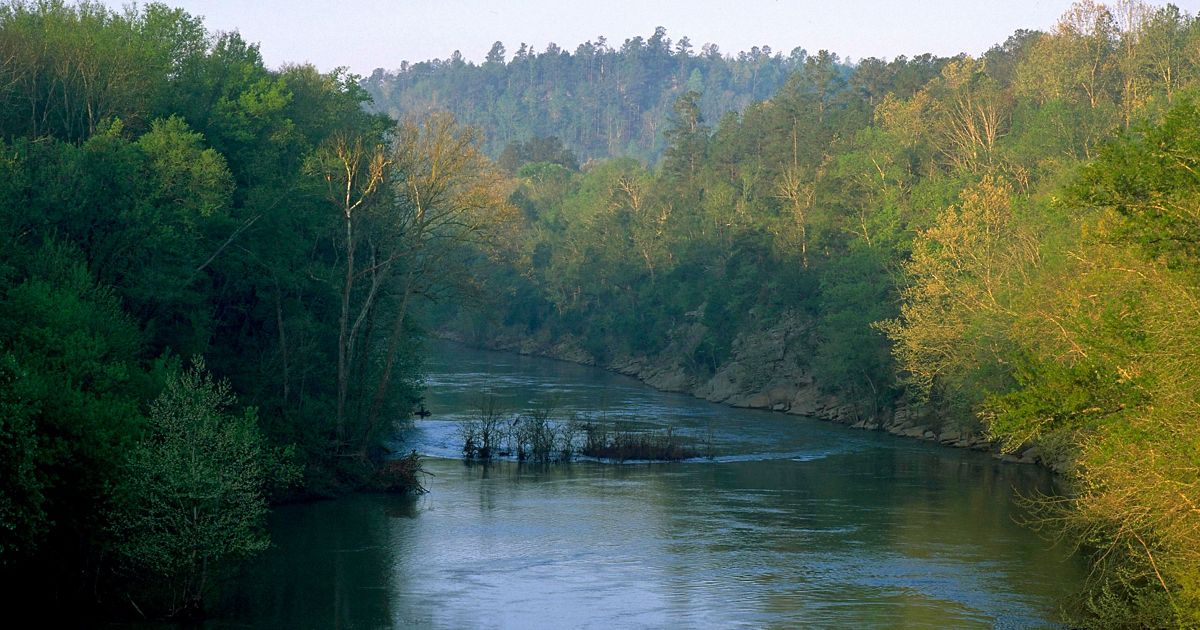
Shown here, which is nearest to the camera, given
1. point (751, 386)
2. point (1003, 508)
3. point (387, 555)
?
point (387, 555)

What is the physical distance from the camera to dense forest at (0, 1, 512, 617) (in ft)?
92.2

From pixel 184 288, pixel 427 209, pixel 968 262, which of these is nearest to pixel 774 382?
pixel 968 262

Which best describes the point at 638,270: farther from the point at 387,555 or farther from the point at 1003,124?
the point at 387,555

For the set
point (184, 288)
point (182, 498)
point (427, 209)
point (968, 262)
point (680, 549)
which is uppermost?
point (427, 209)

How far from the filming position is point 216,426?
30.1 metres

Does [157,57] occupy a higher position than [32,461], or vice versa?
[157,57]

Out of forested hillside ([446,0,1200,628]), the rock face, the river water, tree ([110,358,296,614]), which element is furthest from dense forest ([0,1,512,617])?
the rock face

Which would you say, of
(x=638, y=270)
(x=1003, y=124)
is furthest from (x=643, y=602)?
(x=638, y=270)

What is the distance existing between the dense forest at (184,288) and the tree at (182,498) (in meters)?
0.07

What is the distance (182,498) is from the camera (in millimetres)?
28250

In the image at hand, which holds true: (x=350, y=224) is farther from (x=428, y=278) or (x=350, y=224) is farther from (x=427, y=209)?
(x=428, y=278)

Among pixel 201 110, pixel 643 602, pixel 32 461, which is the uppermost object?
pixel 201 110

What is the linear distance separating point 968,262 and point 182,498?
144 ft

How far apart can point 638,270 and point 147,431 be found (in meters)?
81.9
